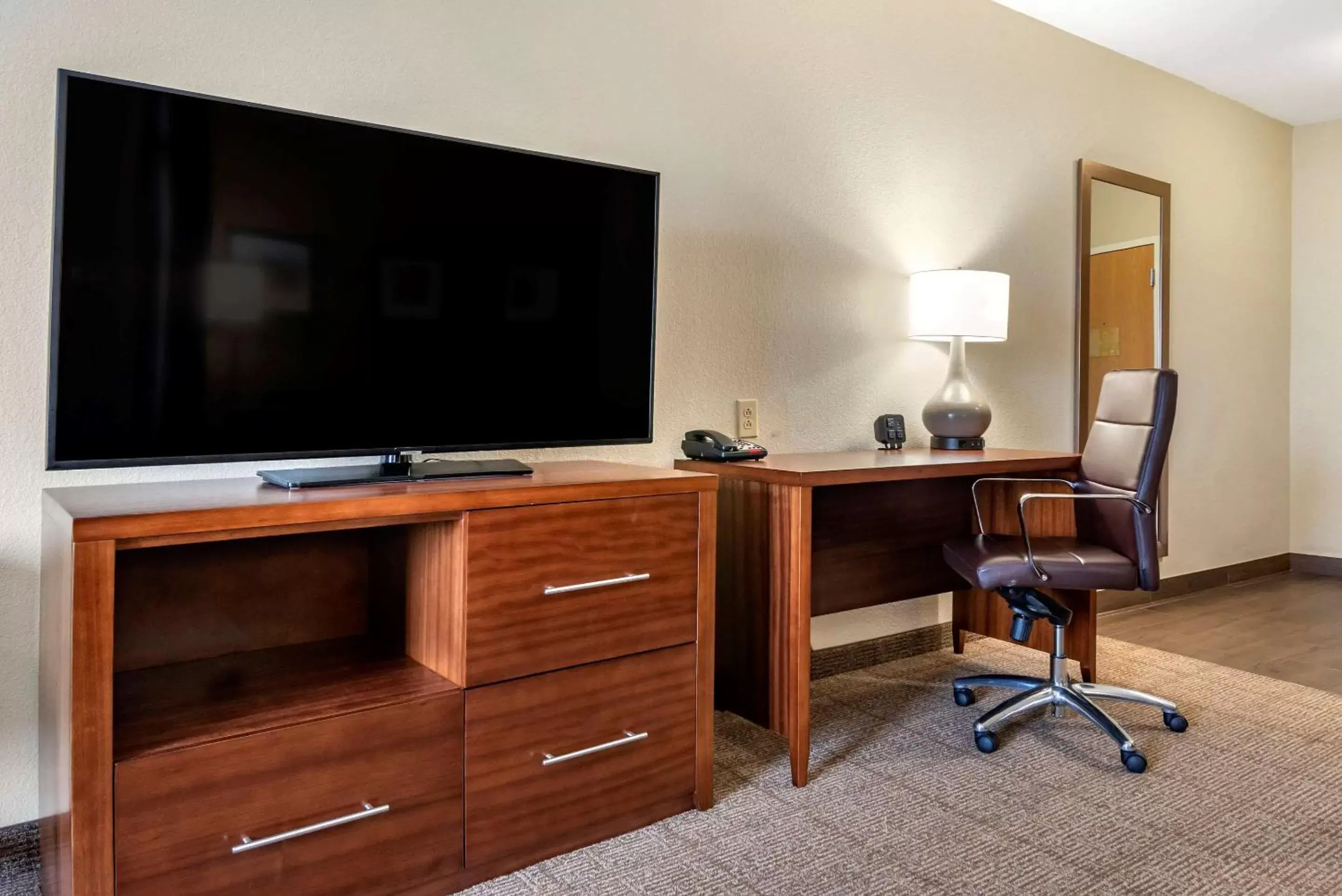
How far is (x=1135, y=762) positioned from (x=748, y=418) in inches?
51.2

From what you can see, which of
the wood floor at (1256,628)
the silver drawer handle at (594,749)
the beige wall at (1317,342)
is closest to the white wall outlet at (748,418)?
the silver drawer handle at (594,749)

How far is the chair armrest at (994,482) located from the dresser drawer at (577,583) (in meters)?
1.21

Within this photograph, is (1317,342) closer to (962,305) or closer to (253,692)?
(962,305)

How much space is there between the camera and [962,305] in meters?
2.75

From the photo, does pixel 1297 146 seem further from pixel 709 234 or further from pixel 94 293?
pixel 94 293

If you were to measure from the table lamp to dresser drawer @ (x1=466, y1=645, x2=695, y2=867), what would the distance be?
54.1 inches

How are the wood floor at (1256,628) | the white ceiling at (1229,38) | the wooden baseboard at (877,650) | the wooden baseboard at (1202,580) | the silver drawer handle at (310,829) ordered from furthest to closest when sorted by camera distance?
1. the wooden baseboard at (1202,580)
2. the white ceiling at (1229,38)
3. the wood floor at (1256,628)
4. the wooden baseboard at (877,650)
5. the silver drawer handle at (310,829)

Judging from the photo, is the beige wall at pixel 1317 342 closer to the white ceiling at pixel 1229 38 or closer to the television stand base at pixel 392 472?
the white ceiling at pixel 1229 38

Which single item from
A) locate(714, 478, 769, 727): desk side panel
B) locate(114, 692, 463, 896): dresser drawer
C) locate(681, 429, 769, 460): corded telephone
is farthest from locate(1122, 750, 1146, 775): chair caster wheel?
locate(114, 692, 463, 896): dresser drawer

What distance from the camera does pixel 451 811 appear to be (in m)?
1.51

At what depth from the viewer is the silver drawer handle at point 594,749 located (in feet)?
5.28

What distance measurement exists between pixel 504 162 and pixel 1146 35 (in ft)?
9.74

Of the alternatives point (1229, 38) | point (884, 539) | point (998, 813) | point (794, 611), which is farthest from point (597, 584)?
point (1229, 38)

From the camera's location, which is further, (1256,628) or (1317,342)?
(1317,342)
